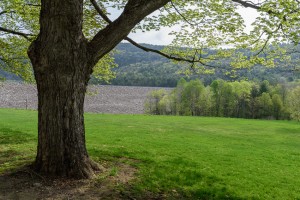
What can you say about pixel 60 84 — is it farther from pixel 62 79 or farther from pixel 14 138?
pixel 14 138

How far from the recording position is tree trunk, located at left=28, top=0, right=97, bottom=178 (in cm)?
701

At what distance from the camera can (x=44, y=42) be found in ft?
23.2

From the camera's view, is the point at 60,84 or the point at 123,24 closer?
the point at 60,84

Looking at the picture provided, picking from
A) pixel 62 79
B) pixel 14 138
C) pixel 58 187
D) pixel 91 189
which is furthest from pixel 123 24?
pixel 14 138

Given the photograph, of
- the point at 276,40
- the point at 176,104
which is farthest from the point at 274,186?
the point at 176,104

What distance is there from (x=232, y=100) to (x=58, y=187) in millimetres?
81438

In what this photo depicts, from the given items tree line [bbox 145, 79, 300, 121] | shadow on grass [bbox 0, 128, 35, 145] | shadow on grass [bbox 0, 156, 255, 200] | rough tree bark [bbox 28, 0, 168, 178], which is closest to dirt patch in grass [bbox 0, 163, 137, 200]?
shadow on grass [bbox 0, 156, 255, 200]

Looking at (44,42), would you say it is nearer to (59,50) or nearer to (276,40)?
(59,50)

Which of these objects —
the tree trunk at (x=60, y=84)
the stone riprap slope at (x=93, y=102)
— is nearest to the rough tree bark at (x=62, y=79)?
the tree trunk at (x=60, y=84)

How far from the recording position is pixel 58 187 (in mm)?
6738

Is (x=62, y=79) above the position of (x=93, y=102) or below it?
above

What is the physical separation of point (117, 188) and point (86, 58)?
3.09m

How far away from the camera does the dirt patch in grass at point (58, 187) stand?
6.39m

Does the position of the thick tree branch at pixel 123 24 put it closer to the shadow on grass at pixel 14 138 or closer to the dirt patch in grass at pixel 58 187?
the dirt patch in grass at pixel 58 187
